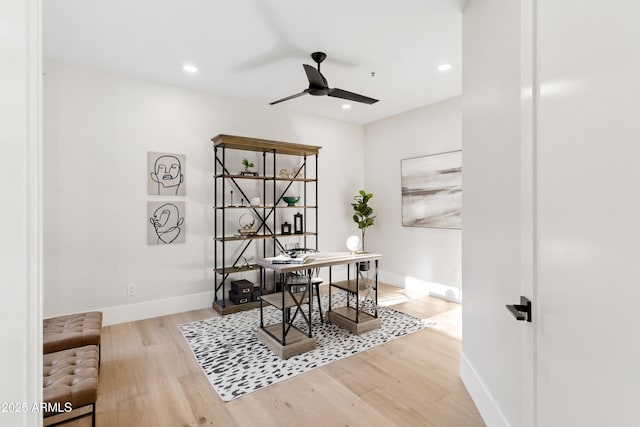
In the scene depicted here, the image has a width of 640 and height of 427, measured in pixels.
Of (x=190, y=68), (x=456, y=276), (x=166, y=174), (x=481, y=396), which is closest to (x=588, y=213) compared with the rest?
(x=481, y=396)

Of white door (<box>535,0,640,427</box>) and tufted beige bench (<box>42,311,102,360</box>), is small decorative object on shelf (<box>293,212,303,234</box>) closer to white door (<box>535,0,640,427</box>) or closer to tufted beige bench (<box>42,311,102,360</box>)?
tufted beige bench (<box>42,311,102,360</box>)

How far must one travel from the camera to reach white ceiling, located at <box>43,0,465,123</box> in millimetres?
2412

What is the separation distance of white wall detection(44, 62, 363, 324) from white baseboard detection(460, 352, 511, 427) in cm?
314

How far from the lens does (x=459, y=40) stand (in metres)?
2.88

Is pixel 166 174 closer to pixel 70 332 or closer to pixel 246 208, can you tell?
pixel 246 208

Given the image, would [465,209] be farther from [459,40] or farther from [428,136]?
[428,136]

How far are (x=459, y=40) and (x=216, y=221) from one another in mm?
3384

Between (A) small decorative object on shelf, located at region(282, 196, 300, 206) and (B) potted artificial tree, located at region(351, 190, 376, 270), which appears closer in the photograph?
(A) small decorative object on shelf, located at region(282, 196, 300, 206)

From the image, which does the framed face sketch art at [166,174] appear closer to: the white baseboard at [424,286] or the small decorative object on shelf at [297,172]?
the small decorative object on shelf at [297,172]

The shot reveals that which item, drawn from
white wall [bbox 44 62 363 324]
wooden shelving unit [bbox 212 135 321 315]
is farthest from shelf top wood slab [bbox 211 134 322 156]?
white wall [bbox 44 62 363 324]

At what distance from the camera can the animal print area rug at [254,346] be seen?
2402mm

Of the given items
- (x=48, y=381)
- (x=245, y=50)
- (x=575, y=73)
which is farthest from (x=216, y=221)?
(x=575, y=73)

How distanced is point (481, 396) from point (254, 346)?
6.17 feet

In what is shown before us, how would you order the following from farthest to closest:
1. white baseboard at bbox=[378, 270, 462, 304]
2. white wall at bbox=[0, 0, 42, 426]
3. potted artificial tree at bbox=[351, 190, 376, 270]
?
1. potted artificial tree at bbox=[351, 190, 376, 270]
2. white baseboard at bbox=[378, 270, 462, 304]
3. white wall at bbox=[0, 0, 42, 426]
